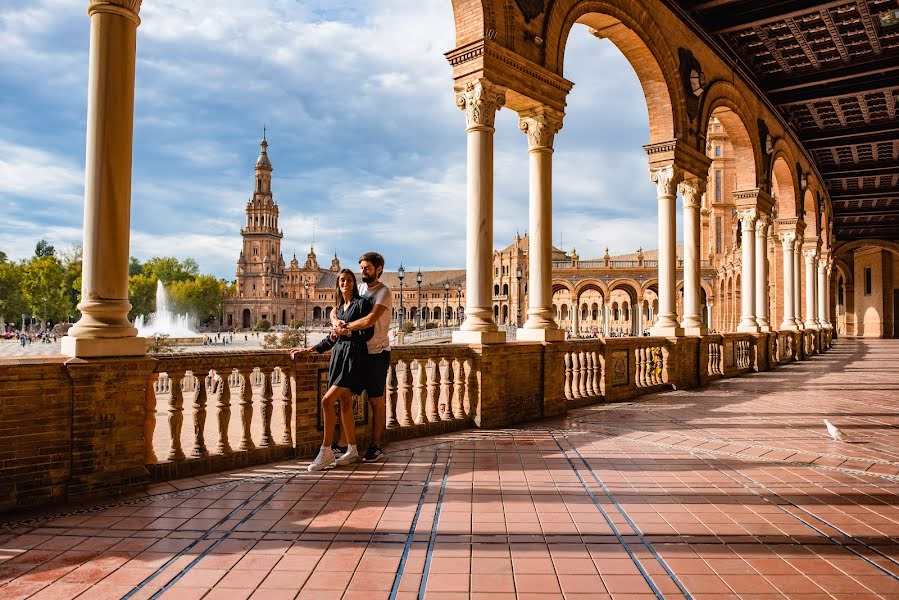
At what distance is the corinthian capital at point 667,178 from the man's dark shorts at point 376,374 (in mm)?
8536

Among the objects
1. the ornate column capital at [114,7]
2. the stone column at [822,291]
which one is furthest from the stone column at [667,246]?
the stone column at [822,291]

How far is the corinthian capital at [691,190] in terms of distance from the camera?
12.8 meters

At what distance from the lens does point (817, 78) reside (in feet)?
50.3

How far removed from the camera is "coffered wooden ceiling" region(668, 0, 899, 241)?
40.0ft

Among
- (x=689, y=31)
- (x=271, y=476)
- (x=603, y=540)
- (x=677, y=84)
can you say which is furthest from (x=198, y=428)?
(x=689, y=31)

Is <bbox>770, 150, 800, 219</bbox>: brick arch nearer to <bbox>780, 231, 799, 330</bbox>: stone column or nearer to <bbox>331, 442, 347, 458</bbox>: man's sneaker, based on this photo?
<bbox>780, 231, 799, 330</bbox>: stone column

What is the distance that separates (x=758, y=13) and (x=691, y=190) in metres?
3.62

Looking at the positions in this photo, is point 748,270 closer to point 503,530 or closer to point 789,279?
point 789,279

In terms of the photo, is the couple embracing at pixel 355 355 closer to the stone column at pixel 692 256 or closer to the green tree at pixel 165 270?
the stone column at pixel 692 256

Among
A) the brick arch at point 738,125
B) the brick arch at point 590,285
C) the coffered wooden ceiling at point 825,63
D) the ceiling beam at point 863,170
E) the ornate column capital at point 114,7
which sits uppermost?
the coffered wooden ceiling at point 825,63

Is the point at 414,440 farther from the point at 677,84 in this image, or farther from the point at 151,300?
the point at 151,300

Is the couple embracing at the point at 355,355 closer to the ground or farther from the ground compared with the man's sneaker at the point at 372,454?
farther from the ground

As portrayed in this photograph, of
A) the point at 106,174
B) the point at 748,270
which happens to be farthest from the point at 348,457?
the point at 748,270

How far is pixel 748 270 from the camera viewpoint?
16.7m
